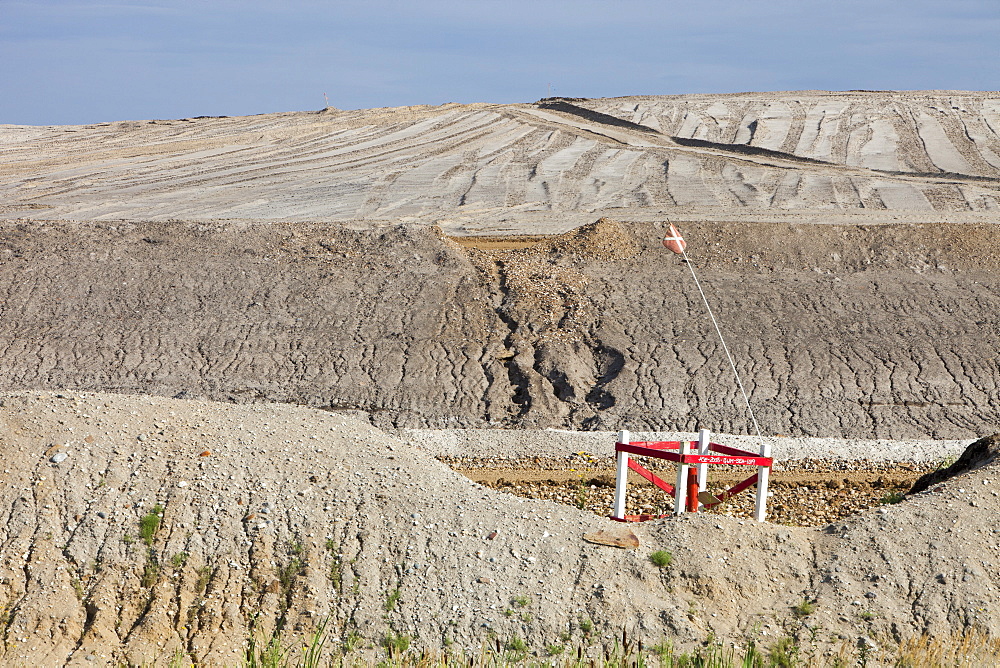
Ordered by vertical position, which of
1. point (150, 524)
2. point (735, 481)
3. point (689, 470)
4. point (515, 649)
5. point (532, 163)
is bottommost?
point (515, 649)

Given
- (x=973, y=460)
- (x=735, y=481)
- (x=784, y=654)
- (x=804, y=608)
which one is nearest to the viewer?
(x=784, y=654)

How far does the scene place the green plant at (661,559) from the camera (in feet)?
24.1

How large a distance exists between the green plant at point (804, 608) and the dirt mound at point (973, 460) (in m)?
3.44

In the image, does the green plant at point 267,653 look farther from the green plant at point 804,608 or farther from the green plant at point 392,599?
the green plant at point 804,608

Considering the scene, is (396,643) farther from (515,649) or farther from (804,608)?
(804,608)

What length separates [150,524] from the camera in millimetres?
7531

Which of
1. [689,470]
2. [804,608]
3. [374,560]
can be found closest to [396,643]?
[374,560]

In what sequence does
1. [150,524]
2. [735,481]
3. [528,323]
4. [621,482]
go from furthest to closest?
1. [528,323]
2. [735,481]
3. [621,482]
4. [150,524]

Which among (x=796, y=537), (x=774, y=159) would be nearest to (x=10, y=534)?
(x=796, y=537)

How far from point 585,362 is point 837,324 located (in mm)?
4471

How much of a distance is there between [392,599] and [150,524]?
2.02 m

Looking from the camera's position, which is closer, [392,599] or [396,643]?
[396,643]

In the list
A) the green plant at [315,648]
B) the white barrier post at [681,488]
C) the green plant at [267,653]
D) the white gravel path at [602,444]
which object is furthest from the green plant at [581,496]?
the green plant at [267,653]

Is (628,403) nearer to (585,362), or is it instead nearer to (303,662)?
(585,362)
